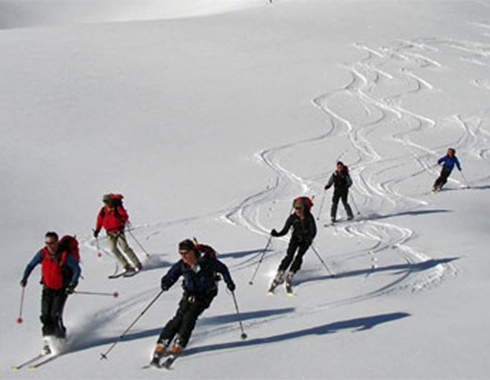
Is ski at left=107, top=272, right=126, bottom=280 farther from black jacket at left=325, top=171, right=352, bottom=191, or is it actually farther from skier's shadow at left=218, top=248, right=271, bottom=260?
black jacket at left=325, top=171, right=352, bottom=191

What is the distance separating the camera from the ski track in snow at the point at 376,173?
947 centimetres

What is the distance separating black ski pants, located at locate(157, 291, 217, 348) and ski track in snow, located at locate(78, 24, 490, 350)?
65cm

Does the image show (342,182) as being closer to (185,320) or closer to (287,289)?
(287,289)

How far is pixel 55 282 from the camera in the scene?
698 centimetres

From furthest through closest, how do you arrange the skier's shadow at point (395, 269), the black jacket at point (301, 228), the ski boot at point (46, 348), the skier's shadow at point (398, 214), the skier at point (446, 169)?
the skier at point (446, 169) → the skier's shadow at point (398, 214) → the skier's shadow at point (395, 269) → the black jacket at point (301, 228) → the ski boot at point (46, 348)

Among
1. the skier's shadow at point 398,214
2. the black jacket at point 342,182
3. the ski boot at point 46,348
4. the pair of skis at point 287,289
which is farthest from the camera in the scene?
the skier's shadow at point 398,214

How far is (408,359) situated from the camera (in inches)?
257

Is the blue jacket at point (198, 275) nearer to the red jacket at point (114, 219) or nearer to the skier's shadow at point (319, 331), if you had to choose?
the skier's shadow at point (319, 331)

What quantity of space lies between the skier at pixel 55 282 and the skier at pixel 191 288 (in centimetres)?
125

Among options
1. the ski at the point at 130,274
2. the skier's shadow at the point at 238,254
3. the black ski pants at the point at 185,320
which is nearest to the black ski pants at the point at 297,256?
the skier's shadow at the point at 238,254

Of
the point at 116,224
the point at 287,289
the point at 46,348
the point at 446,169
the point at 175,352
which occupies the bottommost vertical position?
the point at 175,352

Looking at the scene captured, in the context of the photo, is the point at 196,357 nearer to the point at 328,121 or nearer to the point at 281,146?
the point at 281,146

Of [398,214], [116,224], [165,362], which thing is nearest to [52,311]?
[165,362]

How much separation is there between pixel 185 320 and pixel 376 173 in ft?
40.8
